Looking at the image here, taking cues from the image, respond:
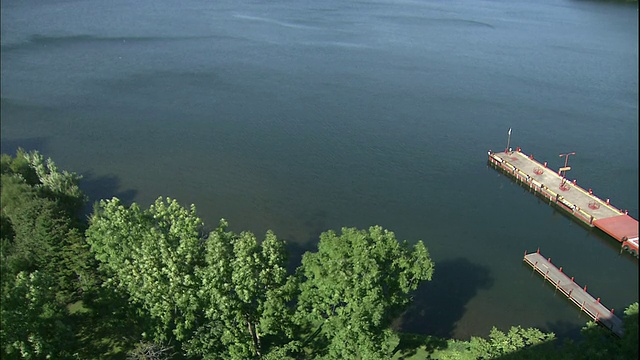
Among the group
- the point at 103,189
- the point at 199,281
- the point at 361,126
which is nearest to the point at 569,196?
the point at 361,126

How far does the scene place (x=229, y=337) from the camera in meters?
26.8

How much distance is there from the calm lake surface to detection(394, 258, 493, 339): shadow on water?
0.45 ft

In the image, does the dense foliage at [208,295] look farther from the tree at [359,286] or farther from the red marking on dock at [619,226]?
the red marking on dock at [619,226]

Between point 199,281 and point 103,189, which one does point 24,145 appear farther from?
point 199,281

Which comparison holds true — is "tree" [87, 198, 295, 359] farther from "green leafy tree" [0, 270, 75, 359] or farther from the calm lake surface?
the calm lake surface

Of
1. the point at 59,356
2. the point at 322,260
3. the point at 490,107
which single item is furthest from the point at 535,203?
the point at 59,356

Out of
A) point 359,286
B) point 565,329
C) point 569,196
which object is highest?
point 359,286

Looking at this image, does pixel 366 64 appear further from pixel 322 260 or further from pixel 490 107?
pixel 322 260

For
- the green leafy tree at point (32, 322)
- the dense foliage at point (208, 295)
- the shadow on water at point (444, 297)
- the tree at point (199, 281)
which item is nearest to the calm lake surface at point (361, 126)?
the shadow on water at point (444, 297)

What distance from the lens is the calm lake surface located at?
45062 millimetres

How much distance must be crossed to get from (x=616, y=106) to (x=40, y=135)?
71325 millimetres

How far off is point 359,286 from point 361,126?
1579 inches

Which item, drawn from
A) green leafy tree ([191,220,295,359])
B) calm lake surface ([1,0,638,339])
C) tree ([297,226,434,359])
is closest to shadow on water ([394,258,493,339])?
calm lake surface ([1,0,638,339])

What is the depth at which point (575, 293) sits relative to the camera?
130ft
